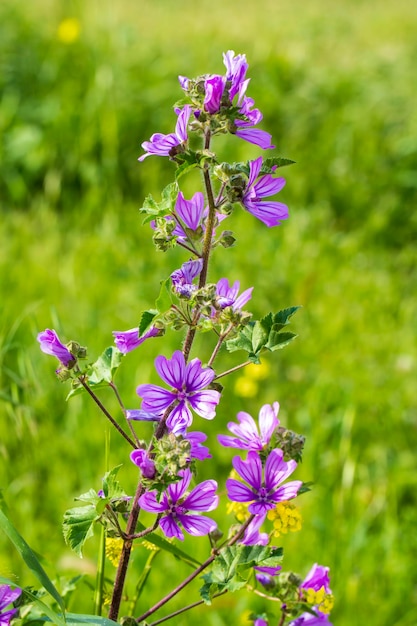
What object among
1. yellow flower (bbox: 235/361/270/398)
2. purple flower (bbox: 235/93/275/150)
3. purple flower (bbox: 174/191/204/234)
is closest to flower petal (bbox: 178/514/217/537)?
purple flower (bbox: 174/191/204/234)

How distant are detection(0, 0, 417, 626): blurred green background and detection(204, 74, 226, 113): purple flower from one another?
704 millimetres

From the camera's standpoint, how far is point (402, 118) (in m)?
4.55

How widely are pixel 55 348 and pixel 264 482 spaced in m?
0.33

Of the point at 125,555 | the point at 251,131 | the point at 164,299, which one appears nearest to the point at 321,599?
the point at 125,555

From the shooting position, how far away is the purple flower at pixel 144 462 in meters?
0.97

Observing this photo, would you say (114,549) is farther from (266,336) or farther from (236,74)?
(236,74)

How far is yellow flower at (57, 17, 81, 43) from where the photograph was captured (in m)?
4.66

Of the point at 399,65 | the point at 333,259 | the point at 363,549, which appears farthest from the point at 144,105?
the point at 363,549

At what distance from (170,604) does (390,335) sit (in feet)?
5.50

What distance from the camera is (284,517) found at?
1.08m

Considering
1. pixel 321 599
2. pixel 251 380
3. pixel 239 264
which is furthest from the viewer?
pixel 239 264

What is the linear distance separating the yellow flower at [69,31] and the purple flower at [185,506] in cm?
405

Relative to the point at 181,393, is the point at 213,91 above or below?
above

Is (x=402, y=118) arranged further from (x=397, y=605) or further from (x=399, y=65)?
(x=397, y=605)
